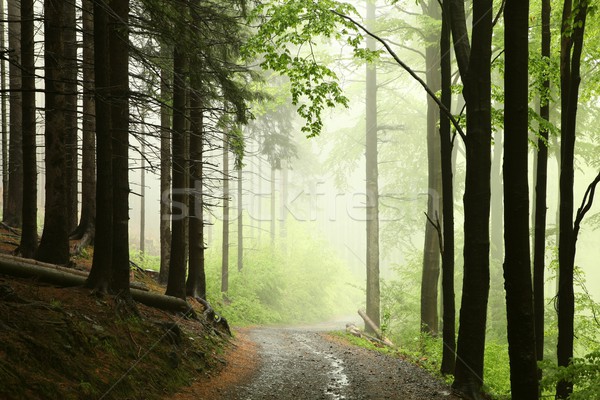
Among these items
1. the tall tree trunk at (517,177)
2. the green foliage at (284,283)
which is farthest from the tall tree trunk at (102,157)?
the green foliage at (284,283)

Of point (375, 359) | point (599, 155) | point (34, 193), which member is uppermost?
point (599, 155)

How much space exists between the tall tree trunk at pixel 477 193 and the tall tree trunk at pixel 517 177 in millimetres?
2080

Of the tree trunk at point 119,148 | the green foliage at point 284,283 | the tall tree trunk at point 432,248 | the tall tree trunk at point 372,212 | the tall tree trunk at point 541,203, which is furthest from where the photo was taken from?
the green foliage at point 284,283

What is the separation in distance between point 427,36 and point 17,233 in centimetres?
1353

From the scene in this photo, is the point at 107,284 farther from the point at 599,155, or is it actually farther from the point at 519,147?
the point at 599,155

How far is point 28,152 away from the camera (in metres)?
9.52

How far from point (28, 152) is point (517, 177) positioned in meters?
8.98

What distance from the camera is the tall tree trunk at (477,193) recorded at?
24.0 feet

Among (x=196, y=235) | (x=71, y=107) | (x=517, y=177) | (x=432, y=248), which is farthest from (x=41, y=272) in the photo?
(x=432, y=248)

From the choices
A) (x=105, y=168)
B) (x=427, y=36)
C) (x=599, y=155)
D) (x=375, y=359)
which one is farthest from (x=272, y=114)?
(x=105, y=168)

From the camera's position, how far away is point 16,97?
14.4 m

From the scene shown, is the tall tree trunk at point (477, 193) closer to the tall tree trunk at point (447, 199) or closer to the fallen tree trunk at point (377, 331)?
the tall tree trunk at point (447, 199)

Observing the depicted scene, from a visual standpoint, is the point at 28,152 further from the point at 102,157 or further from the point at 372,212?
the point at 372,212

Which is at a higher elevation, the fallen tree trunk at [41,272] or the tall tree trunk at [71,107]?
the tall tree trunk at [71,107]
